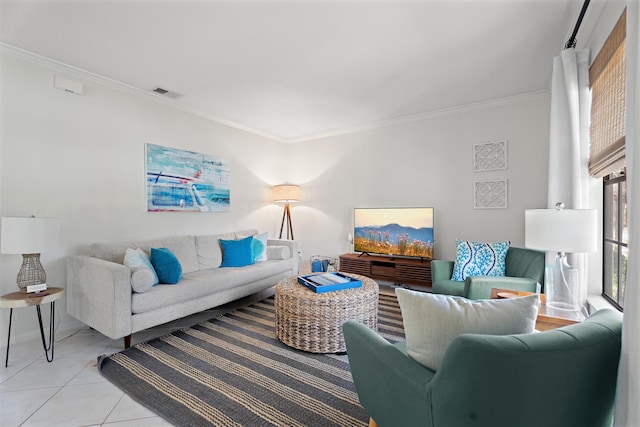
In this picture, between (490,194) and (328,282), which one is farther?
(490,194)

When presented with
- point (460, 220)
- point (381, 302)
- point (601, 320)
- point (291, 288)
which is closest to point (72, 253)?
point (291, 288)

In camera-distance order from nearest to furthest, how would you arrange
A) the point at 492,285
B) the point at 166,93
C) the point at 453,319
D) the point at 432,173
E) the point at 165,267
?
the point at 453,319 < the point at 492,285 < the point at 165,267 < the point at 166,93 < the point at 432,173

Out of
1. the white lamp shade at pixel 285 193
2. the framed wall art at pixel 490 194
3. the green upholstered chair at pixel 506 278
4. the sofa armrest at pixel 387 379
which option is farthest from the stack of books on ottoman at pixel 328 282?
the white lamp shade at pixel 285 193

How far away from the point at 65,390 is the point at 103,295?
708mm

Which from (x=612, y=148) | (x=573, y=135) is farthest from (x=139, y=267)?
(x=573, y=135)

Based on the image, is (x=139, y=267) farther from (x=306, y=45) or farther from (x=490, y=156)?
(x=490, y=156)

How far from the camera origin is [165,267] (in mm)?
2918

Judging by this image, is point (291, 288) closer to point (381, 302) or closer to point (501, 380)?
point (381, 302)

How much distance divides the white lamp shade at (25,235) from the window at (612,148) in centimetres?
380

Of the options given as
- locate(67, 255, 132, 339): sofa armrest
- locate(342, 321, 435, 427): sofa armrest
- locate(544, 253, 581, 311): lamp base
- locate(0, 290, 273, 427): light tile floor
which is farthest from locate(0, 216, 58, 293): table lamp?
locate(544, 253, 581, 311): lamp base

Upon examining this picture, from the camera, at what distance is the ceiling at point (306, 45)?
2.15m

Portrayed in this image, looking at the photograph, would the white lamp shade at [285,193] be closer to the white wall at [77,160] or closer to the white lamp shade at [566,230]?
the white wall at [77,160]

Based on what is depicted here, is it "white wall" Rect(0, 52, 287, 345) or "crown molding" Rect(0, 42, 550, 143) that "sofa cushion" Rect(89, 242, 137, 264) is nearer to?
"white wall" Rect(0, 52, 287, 345)

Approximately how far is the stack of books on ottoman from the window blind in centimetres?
193
